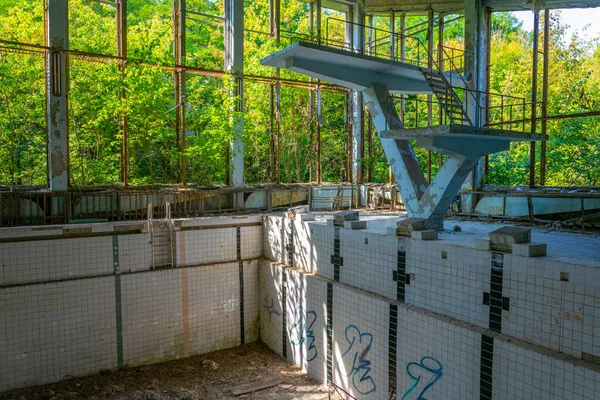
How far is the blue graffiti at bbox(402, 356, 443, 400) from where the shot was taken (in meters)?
6.13

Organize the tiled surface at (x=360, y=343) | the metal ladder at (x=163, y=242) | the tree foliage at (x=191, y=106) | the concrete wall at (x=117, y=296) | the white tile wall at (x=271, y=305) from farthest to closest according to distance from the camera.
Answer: the tree foliage at (x=191, y=106) → the white tile wall at (x=271, y=305) → the metal ladder at (x=163, y=242) → the concrete wall at (x=117, y=296) → the tiled surface at (x=360, y=343)

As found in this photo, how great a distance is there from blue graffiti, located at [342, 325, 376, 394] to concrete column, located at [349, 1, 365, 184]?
7.73m

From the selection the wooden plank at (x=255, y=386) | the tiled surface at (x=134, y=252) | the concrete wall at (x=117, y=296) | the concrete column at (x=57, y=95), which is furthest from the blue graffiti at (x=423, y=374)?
the concrete column at (x=57, y=95)

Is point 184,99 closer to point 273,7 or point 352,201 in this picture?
point 273,7

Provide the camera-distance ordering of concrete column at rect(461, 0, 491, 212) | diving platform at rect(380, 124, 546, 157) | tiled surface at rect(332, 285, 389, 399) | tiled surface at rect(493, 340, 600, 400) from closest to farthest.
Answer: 1. tiled surface at rect(493, 340, 600, 400)
2. diving platform at rect(380, 124, 546, 157)
3. tiled surface at rect(332, 285, 389, 399)
4. concrete column at rect(461, 0, 491, 212)

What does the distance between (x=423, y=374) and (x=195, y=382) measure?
4442mm

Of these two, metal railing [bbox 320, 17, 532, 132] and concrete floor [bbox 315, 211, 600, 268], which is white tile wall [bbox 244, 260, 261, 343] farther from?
metal railing [bbox 320, 17, 532, 132]

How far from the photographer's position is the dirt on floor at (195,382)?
25.8 feet

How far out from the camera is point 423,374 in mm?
6301

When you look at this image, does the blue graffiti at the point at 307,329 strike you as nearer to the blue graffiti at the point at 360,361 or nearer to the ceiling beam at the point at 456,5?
the blue graffiti at the point at 360,361

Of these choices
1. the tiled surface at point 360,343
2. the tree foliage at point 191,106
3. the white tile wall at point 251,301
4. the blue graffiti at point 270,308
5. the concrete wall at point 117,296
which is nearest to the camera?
the tiled surface at point 360,343

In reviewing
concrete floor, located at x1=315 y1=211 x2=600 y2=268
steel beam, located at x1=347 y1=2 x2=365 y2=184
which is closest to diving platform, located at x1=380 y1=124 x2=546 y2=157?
concrete floor, located at x1=315 y1=211 x2=600 y2=268

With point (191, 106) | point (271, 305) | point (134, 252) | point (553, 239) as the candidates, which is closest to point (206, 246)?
point (134, 252)

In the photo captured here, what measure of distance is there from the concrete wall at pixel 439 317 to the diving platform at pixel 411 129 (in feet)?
4.23
